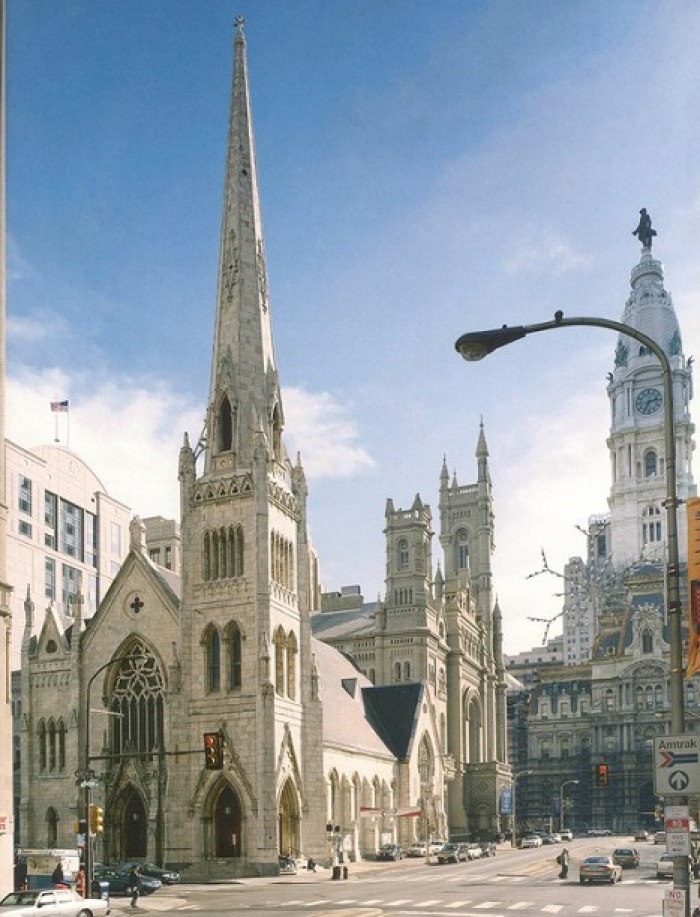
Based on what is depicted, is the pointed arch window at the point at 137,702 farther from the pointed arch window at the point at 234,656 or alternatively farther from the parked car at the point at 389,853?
the parked car at the point at 389,853

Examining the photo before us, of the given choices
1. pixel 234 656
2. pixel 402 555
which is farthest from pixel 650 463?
pixel 234 656

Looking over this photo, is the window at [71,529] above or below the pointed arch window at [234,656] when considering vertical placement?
above

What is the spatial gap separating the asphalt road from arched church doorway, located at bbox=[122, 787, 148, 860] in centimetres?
828

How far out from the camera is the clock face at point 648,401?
189475 mm

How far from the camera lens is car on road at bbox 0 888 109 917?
104 feet

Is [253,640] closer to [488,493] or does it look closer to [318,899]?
[318,899]

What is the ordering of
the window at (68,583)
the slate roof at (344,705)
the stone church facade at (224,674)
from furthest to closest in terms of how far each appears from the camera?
1. the window at (68,583)
2. the slate roof at (344,705)
3. the stone church facade at (224,674)

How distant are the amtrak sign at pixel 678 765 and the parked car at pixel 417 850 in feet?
212

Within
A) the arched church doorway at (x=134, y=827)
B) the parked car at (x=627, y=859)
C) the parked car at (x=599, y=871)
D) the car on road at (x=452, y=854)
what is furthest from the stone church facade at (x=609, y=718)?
the parked car at (x=599, y=871)

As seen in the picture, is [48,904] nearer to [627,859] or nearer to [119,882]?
[119,882]

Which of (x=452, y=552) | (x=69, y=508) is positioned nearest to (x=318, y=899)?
(x=69, y=508)

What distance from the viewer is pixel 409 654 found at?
93188mm

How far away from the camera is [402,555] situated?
98.0 meters

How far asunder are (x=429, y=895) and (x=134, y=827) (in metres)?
25.9
